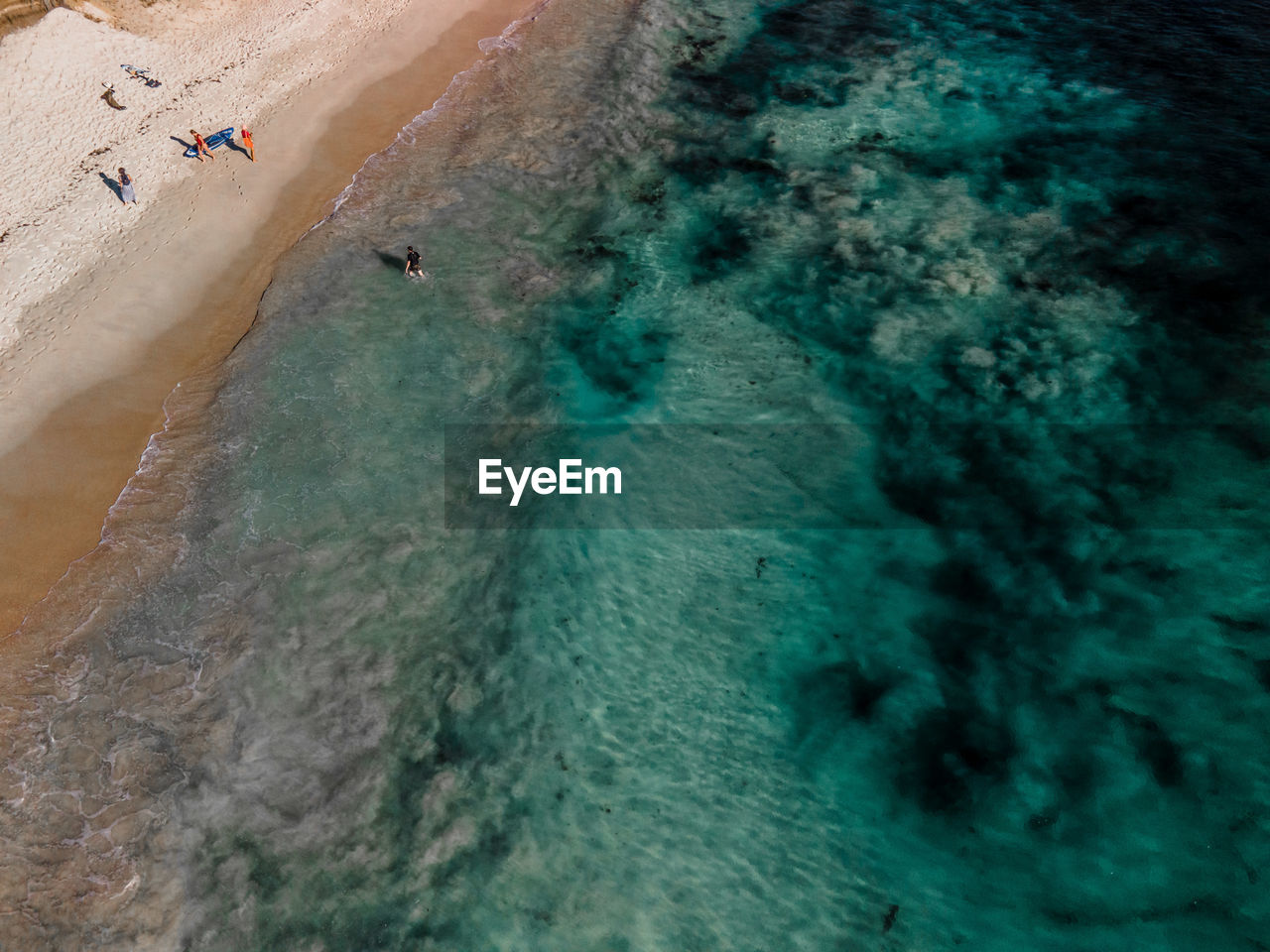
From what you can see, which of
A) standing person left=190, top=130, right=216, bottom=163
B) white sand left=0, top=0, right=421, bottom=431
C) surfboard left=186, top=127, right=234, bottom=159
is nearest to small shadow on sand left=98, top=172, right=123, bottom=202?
white sand left=0, top=0, right=421, bottom=431

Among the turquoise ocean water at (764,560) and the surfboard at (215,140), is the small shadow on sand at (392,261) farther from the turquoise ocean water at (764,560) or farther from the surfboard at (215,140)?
the surfboard at (215,140)

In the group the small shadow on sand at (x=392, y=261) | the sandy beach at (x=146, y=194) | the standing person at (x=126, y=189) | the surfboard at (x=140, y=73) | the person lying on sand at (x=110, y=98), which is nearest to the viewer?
the sandy beach at (x=146, y=194)

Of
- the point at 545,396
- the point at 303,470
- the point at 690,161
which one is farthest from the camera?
the point at 690,161

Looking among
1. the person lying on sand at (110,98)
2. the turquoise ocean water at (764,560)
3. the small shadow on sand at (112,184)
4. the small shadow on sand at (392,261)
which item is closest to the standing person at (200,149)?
the small shadow on sand at (112,184)

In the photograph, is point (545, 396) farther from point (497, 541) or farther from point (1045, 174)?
point (1045, 174)

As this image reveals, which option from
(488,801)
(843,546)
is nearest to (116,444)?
(488,801)

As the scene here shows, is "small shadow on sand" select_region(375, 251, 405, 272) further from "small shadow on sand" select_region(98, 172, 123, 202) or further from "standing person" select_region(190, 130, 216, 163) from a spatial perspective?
"small shadow on sand" select_region(98, 172, 123, 202)
